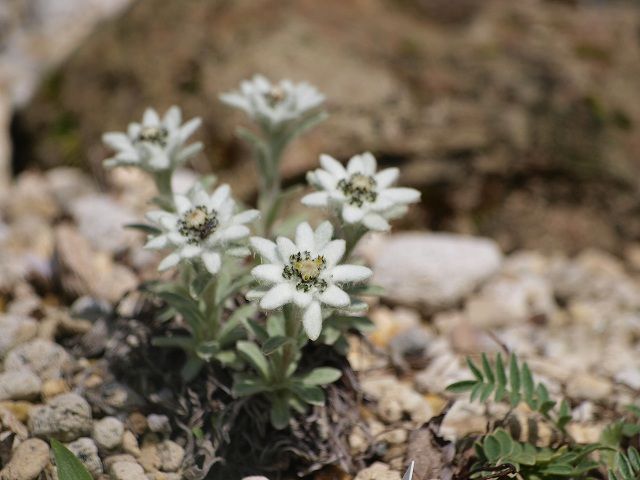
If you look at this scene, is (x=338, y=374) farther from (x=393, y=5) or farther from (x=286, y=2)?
(x=393, y=5)

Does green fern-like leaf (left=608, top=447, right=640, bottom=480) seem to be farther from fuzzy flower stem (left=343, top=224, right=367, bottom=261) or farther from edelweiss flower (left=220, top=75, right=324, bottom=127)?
edelweiss flower (left=220, top=75, right=324, bottom=127)

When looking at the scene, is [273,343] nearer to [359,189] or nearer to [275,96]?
[359,189]

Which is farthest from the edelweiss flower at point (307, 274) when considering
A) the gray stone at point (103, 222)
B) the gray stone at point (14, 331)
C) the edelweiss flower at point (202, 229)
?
the gray stone at point (103, 222)

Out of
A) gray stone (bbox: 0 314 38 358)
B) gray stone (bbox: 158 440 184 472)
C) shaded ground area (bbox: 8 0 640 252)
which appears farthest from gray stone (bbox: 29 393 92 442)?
shaded ground area (bbox: 8 0 640 252)

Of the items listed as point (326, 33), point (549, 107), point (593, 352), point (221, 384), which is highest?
point (326, 33)

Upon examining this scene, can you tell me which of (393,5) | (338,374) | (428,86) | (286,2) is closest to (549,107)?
(428,86)

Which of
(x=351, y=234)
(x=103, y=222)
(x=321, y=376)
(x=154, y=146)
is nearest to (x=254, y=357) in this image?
(x=321, y=376)
